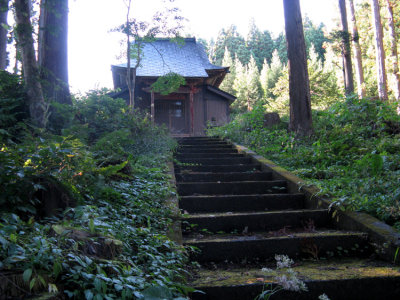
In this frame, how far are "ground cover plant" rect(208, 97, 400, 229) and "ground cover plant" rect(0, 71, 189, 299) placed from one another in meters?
2.18

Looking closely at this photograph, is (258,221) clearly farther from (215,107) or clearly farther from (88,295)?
(215,107)

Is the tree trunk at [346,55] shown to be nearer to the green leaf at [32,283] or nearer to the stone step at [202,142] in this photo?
the stone step at [202,142]

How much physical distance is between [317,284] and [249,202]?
84.5 inches

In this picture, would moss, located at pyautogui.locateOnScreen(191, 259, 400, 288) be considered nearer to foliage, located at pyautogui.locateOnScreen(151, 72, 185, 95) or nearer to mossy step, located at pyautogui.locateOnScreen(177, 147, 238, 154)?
mossy step, located at pyautogui.locateOnScreen(177, 147, 238, 154)

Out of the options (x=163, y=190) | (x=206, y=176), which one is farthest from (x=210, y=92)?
(x=163, y=190)

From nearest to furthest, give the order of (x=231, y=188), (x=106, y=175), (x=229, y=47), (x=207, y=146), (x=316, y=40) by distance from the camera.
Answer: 1. (x=106, y=175)
2. (x=231, y=188)
3. (x=207, y=146)
4. (x=316, y=40)
5. (x=229, y=47)

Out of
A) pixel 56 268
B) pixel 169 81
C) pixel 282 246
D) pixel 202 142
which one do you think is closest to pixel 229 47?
pixel 169 81

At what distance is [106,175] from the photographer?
3535 millimetres

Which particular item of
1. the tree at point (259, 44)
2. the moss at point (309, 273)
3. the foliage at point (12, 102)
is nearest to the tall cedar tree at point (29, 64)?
the foliage at point (12, 102)

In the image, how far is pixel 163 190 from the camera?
407 cm

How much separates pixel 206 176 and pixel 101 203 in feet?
9.31

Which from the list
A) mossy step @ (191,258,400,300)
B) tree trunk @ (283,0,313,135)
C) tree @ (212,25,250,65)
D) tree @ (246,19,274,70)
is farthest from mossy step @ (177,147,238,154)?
tree @ (246,19,274,70)

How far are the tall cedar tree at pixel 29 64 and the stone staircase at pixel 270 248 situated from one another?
3031mm

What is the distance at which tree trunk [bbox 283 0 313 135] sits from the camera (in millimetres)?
8367
